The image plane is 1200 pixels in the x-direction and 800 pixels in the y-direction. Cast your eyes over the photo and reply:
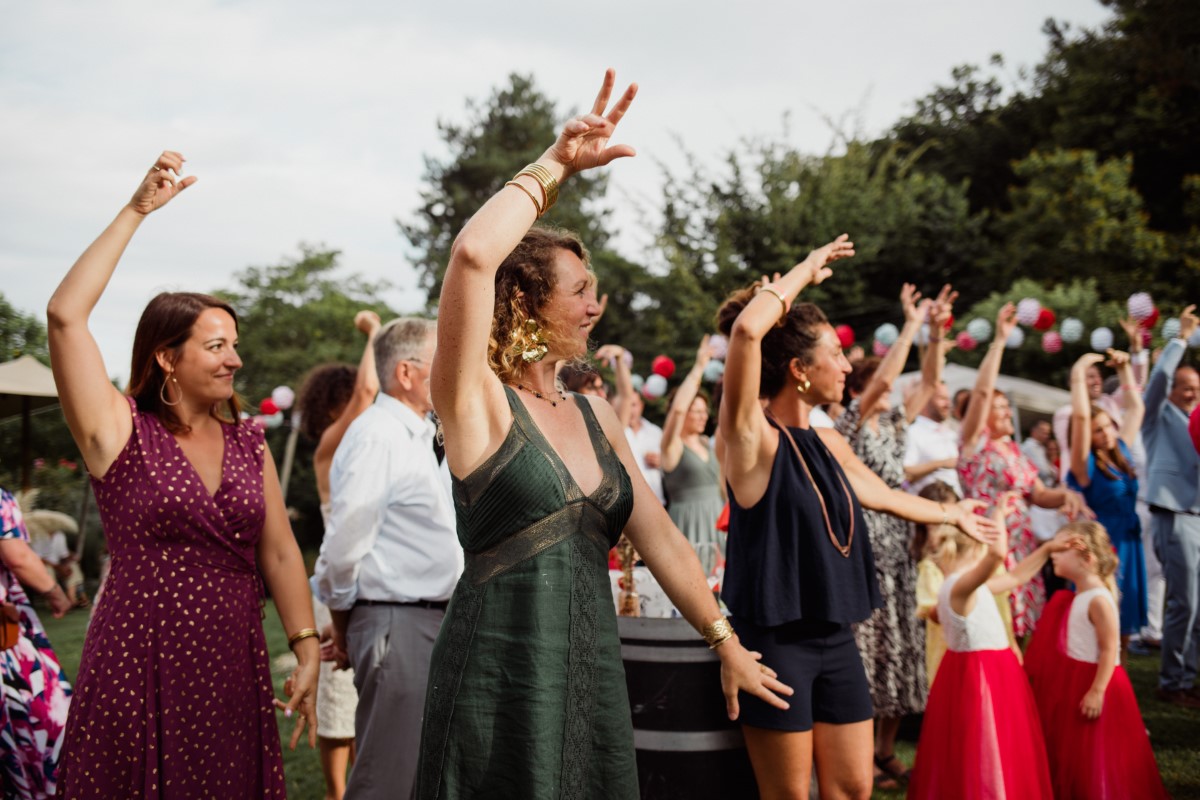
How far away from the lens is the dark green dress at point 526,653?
6.20 feet

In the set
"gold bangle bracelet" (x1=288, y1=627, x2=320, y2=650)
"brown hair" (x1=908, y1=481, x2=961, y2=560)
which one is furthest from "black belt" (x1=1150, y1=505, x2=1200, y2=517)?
"gold bangle bracelet" (x1=288, y1=627, x2=320, y2=650)

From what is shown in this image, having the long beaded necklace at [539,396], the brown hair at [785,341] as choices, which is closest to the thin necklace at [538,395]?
the long beaded necklace at [539,396]

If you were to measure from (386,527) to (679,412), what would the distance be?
3495 millimetres

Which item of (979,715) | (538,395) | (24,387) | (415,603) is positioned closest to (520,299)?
(538,395)

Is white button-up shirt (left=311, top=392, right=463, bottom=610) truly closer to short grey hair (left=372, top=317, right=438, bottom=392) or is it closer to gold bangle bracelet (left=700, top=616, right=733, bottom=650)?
short grey hair (left=372, top=317, right=438, bottom=392)

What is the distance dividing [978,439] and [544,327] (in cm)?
486

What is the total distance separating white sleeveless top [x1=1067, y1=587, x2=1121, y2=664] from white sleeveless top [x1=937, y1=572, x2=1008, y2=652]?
1.80 feet

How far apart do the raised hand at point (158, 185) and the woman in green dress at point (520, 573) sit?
1035 mm

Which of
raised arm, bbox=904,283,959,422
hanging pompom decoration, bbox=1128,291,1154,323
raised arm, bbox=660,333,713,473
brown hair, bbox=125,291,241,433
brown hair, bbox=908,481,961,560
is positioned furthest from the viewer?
hanging pompom decoration, bbox=1128,291,1154,323

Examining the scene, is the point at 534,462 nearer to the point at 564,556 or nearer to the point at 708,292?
the point at 564,556

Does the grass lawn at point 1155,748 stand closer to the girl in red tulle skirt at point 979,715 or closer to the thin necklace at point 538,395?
the girl in red tulle skirt at point 979,715

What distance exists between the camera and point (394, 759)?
316cm

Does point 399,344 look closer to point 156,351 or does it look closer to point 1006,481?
point 156,351

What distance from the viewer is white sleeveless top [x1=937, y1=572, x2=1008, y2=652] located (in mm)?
3834
